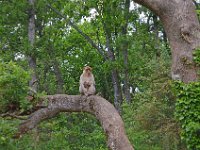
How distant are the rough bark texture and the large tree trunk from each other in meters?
1.72

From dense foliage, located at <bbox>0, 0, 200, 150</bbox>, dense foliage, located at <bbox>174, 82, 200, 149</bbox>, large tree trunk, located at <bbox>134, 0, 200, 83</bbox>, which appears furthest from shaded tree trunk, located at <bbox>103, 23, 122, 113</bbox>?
dense foliage, located at <bbox>174, 82, 200, 149</bbox>

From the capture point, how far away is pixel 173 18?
33.9ft

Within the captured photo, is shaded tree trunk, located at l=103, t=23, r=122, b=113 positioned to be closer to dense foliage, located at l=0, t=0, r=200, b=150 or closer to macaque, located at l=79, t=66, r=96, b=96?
dense foliage, located at l=0, t=0, r=200, b=150

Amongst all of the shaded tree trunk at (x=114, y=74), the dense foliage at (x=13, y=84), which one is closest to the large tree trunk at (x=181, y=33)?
the dense foliage at (x=13, y=84)

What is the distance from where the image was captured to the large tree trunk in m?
10.2

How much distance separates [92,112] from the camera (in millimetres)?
11078

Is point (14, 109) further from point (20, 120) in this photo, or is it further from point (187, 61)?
point (187, 61)

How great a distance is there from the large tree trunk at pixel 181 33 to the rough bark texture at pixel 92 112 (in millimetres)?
1717

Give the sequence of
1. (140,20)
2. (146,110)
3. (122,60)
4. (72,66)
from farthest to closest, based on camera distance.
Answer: (72,66)
(140,20)
(122,60)
(146,110)

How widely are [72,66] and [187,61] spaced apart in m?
16.8

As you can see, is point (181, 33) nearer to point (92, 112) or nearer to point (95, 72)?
point (92, 112)

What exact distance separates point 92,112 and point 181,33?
2.87 metres

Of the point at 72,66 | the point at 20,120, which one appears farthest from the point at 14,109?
the point at 72,66

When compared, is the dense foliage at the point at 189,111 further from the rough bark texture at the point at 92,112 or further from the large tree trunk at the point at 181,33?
the rough bark texture at the point at 92,112
